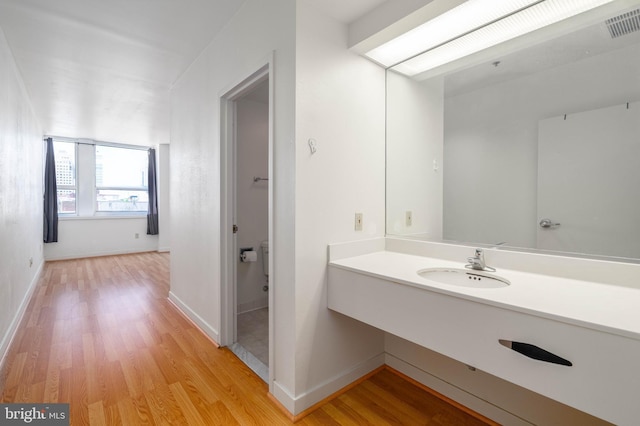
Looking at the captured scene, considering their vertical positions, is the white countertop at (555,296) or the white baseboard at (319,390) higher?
the white countertop at (555,296)

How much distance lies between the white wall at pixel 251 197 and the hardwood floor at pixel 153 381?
2.42 feet

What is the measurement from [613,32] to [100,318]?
4279 mm

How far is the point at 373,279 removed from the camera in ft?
5.08

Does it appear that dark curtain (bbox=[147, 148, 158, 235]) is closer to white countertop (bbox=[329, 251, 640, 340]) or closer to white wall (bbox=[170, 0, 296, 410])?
white wall (bbox=[170, 0, 296, 410])

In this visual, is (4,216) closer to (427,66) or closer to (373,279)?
(373,279)

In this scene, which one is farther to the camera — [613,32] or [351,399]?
[351,399]

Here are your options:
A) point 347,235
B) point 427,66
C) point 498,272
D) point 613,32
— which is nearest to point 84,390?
point 347,235

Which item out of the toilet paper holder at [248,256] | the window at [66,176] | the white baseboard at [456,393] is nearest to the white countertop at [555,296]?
the white baseboard at [456,393]

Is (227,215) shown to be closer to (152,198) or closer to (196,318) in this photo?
(196,318)

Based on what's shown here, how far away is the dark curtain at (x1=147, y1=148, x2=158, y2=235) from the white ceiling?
2.58 m

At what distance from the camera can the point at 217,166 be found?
238cm

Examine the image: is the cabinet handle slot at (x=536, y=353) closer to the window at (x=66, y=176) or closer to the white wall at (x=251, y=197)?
the white wall at (x=251, y=197)

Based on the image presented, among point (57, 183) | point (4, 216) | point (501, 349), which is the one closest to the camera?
point (501, 349)

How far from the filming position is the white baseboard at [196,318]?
8.08 feet
